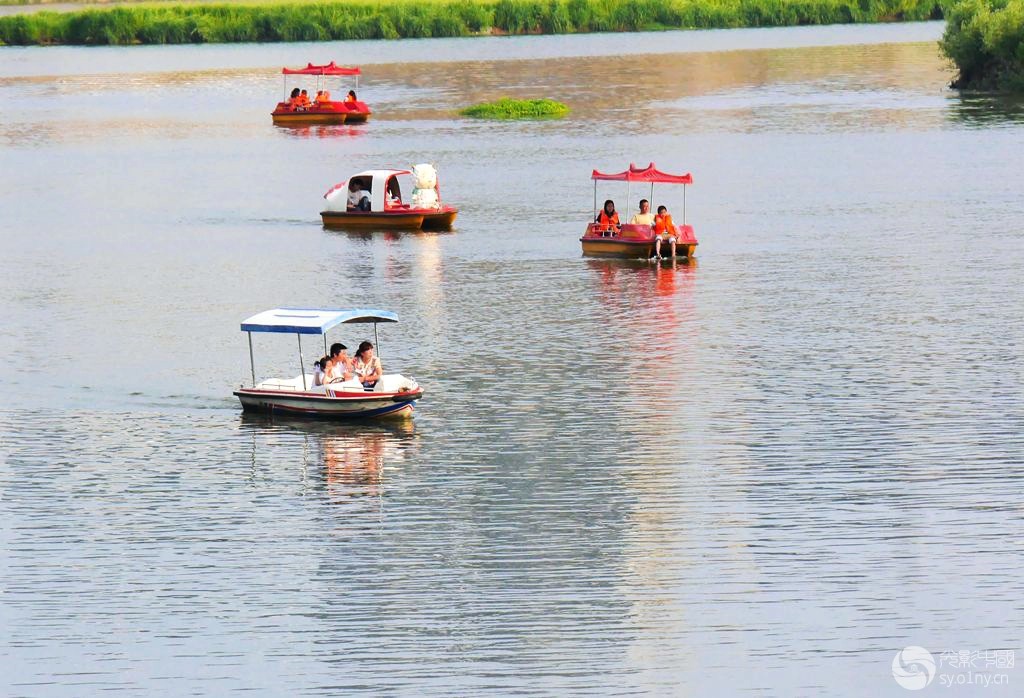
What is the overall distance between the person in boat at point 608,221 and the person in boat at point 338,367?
23610mm

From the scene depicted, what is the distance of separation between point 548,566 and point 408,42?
158m

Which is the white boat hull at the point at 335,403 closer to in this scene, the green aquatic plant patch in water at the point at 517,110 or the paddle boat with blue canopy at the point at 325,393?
the paddle boat with blue canopy at the point at 325,393

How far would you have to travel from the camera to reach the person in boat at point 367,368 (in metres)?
38.6

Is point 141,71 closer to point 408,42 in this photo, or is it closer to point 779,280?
point 408,42

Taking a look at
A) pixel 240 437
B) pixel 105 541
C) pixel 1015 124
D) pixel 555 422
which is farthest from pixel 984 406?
pixel 1015 124

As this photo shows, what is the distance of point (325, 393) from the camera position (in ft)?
126

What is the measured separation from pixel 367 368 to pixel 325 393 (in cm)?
106

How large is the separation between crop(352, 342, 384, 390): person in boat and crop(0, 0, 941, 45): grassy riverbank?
142311 mm

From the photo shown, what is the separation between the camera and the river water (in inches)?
1053

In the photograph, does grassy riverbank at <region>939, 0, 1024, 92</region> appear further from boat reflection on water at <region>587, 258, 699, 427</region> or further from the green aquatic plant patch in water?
boat reflection on water at <region>587, 258, 699, 427</region>

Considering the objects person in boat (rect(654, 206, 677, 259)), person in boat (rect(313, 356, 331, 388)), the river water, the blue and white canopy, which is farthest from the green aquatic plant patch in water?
person in boat (rect(313, 356, 331, 388))

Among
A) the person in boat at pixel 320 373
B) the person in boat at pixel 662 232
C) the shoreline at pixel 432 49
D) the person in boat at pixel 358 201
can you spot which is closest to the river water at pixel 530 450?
the person in boat at pixel 320 373

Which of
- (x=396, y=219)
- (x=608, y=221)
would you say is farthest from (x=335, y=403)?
(x=396, y=219)

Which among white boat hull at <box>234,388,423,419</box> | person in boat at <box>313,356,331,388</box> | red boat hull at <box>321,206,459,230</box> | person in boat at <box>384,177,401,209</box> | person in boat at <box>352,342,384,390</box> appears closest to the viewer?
white boat hull at <box>234,388,423,419</box>
